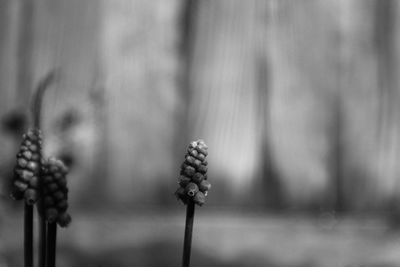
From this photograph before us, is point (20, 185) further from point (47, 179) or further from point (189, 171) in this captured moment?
point (189, 171)

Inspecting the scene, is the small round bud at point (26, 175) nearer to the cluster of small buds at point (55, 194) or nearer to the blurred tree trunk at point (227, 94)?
the cluster of small buds at point (55, 194)

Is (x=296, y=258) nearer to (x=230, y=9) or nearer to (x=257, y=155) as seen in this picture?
(x=257, y=155)

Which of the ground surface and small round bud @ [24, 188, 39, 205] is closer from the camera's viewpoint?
small round bud @ [24, 188, 39, 205]

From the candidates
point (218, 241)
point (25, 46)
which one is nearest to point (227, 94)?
point (218, 241)

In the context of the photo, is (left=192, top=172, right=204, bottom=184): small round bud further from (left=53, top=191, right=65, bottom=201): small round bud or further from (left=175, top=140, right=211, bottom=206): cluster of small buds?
(left=53, top=191, right=65, bottom=201): small round bud

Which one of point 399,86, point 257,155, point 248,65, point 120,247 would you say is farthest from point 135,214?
point 399,86

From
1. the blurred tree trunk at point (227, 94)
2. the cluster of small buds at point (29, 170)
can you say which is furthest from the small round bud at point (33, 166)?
the blurred tree trunk at point (227, 94)

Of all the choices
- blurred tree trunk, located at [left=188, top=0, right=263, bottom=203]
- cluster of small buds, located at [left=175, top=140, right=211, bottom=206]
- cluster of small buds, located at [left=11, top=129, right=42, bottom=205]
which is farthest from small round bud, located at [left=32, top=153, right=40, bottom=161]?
blurred tree trunk, located at [left=188, top=0, right=263, bottom=203]
